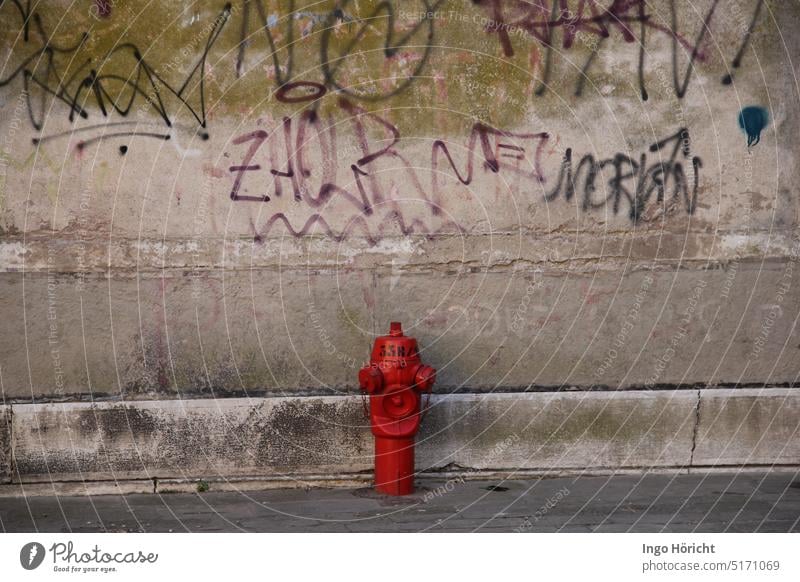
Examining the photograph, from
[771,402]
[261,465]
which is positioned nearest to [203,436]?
[261,465]

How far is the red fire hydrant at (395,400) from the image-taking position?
7.61 metres

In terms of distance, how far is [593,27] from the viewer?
8.29 m

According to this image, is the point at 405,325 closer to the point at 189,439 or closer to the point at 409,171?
the point at 409,171

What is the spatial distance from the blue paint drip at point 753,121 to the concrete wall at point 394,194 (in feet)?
0.07

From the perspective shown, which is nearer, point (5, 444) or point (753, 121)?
point (5, 444)

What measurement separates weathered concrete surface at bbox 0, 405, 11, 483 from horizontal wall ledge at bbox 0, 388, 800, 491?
1cm

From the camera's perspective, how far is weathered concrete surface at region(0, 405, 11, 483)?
26.3ft

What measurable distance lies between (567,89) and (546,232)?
0.96 meters

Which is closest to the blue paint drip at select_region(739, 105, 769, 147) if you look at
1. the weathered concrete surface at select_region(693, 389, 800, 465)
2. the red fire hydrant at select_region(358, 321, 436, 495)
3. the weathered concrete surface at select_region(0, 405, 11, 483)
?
the weathered concrete surface at select_region(693, 389, 800, 465)

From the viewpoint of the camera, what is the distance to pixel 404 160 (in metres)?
8.27

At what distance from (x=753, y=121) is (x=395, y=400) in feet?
10.1

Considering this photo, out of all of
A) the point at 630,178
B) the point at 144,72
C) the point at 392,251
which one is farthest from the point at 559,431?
the point at 144,72
